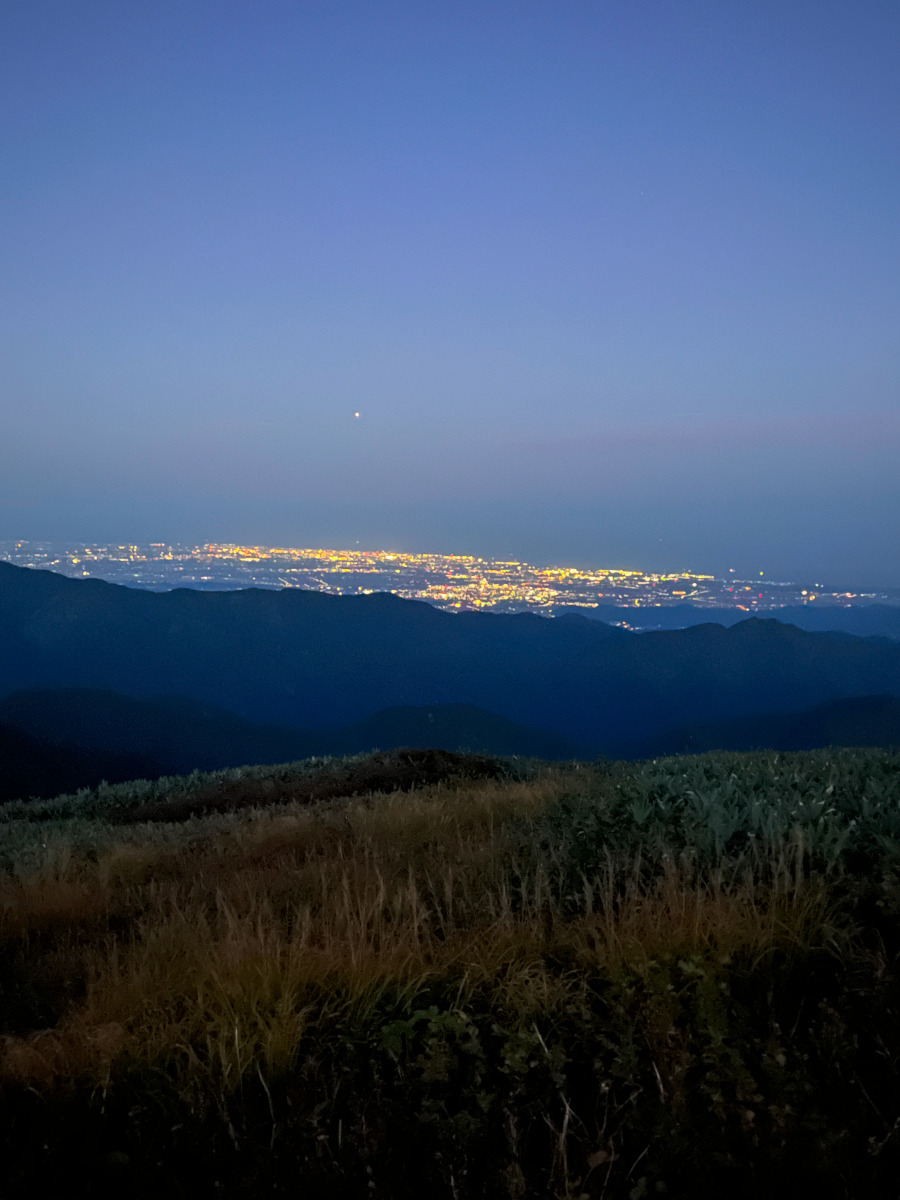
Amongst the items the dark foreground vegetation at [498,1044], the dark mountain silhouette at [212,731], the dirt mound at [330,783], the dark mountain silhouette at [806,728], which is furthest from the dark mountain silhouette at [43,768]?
the dark mountain silhouette at [806,728]

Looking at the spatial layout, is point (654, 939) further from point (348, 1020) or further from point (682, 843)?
point (682, 843)

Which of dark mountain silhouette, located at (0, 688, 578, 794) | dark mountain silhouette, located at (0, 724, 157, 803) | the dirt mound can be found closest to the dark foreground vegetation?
the dirt mound

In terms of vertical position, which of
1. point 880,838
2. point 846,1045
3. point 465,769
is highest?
point 880,838

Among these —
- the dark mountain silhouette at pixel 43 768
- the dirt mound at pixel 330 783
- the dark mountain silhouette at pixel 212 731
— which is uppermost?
the dirt mound at pixel 330 783

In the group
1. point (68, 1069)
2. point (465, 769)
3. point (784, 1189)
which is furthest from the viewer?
point (465, 769)

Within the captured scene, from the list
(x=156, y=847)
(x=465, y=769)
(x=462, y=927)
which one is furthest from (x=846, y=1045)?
(x=465, y=769)

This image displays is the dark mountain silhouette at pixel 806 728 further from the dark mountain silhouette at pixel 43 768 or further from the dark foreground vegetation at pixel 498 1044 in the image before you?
the dark foreground vegetation at pixel 498 1044
